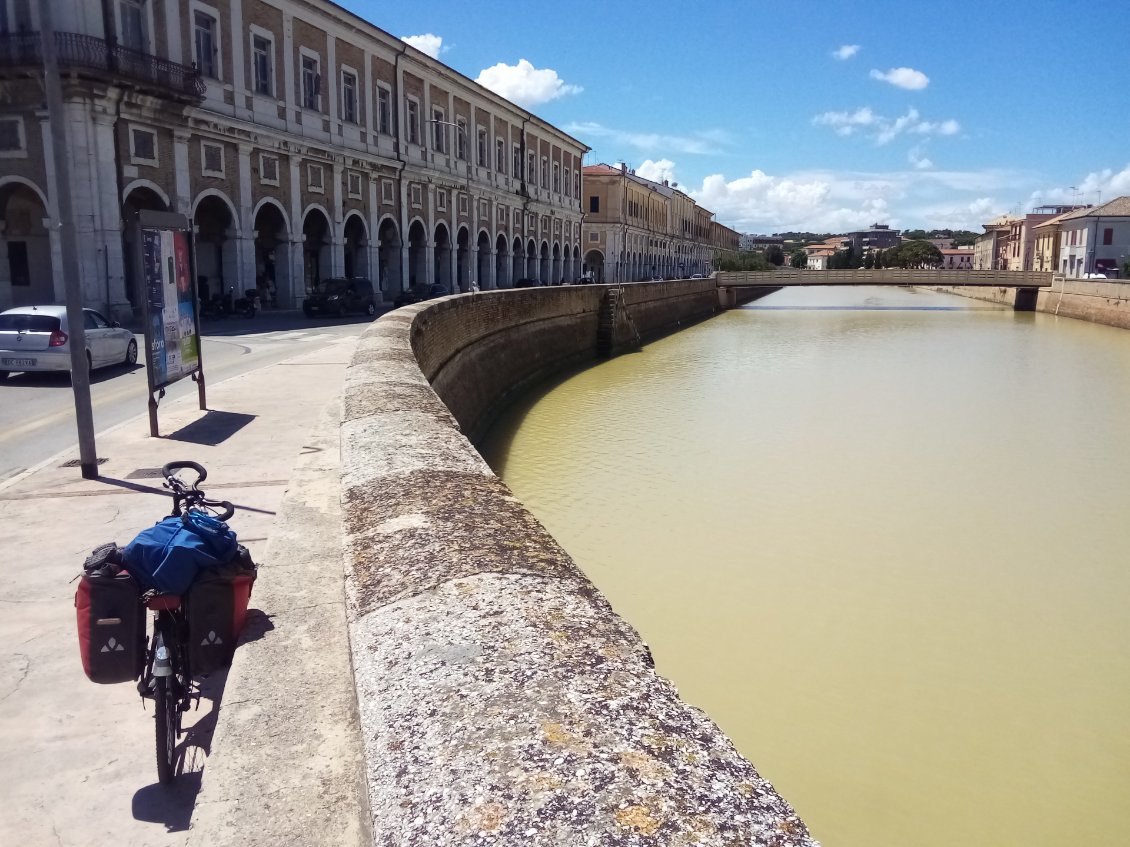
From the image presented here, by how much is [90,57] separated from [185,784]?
23.8 meters

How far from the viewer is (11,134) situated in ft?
76.6

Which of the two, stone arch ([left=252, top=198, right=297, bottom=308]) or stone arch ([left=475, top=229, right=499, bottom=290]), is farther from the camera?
stone arch ([left=475, top=229, right=499, bottom=290])

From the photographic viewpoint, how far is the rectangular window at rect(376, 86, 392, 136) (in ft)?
120

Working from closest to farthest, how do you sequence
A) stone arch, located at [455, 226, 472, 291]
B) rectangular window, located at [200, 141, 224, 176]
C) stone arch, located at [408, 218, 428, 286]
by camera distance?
rectangular window, located at [200, 141, 224, 176] → stone arch, located at [408, 218, 428, 286] → stone arch, located at [455, 226, 472, 291]

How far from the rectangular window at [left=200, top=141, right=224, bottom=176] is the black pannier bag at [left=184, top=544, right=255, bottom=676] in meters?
26.3

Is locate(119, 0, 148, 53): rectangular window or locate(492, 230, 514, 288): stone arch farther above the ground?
locate(119, 0, 148, 53): rectangular window

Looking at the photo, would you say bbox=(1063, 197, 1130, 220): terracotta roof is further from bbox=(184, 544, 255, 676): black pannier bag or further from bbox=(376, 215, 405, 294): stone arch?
bbox=(184, 544, 255, 676): black pannier bag

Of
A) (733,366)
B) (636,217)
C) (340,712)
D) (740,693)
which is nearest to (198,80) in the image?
(733,366)

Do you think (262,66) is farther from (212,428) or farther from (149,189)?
(212,428)

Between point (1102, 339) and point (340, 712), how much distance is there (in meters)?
42.9

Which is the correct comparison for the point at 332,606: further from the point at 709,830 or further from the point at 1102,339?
the point at 1102,339

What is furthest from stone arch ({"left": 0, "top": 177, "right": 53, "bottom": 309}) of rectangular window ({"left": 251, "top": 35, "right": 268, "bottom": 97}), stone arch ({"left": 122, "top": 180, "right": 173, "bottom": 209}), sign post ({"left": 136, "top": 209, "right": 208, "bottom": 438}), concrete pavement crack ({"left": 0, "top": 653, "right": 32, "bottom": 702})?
concrete pavement crack ({"left": 0, "top": 653, "right": 32, "bottom": 702})

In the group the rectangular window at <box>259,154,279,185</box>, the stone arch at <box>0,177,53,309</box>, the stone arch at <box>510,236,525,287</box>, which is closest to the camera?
the stone arch at <box>0,177,53,309</box>

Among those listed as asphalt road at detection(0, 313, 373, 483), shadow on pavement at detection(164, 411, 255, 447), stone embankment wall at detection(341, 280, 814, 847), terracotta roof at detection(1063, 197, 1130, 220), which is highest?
terracotta roof at detection(1063, 197, 1130, 220)
